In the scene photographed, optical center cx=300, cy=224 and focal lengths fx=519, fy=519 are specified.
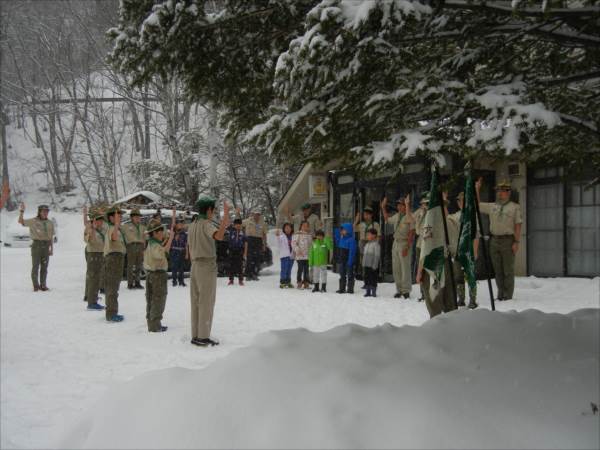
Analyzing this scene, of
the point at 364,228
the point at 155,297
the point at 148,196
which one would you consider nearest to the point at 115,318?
the point at 155,297

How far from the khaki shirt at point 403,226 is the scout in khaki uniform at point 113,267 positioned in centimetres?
508

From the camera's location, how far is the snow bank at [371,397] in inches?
108

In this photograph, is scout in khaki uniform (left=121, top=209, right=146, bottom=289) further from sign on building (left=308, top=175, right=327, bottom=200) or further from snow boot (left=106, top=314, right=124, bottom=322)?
sign on building (left=308, top=175, right=327, bottom=200)

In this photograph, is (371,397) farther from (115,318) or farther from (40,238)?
(40,238)

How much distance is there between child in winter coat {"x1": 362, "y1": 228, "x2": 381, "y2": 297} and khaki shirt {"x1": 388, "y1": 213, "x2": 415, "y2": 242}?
54 cm

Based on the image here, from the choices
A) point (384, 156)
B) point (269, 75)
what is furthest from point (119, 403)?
point (269, 75)

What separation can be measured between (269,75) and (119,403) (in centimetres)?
260

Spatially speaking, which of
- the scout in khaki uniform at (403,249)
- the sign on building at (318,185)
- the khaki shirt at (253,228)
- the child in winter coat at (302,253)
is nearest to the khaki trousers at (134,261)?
the khaki shirt at (253,228)

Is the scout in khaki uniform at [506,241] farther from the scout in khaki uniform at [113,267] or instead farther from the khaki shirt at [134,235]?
the khaki shirt at [134,235]

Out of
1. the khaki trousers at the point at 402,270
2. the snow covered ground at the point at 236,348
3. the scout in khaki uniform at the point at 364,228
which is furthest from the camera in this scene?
the scout in khaki uniform at the point at 364,228

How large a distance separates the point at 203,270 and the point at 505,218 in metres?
5.46

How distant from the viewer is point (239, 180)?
22875mm

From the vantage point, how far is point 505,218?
893 centimetres

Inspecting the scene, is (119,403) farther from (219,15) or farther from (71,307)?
(71,307)
